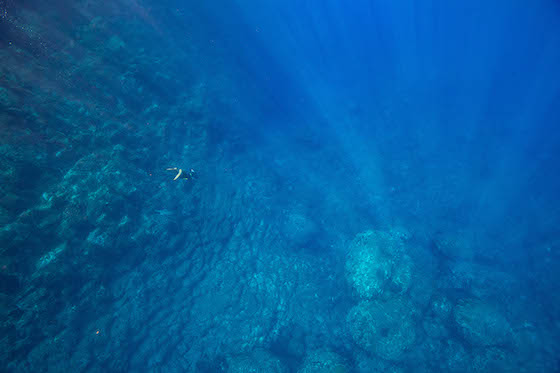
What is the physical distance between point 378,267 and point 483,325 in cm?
315

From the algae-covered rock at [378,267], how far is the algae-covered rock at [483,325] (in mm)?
1659

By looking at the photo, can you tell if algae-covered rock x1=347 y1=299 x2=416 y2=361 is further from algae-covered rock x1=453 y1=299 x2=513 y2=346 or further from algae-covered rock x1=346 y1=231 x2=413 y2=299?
algae-covered rock x1=453 y1=299 x2=513 y2=346

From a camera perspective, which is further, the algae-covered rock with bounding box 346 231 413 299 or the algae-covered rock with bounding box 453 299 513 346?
the algae-covered rock with bounding box 346 231 413 299

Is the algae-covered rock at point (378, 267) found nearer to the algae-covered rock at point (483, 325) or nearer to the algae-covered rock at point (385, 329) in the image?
the algae-covered rock at point (385, 329)

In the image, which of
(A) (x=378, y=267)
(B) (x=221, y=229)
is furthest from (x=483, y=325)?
(B) (x=221, y=229)

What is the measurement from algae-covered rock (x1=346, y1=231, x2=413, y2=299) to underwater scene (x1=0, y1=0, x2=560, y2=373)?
53mm

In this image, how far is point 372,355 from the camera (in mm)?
7160

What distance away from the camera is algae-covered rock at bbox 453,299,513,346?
22.8 feet

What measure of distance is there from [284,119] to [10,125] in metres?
12.8

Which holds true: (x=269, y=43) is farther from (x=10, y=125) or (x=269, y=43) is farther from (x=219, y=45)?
(x=10, y=125)

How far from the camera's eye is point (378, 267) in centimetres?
808

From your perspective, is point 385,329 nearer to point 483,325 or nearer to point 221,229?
point 483,325

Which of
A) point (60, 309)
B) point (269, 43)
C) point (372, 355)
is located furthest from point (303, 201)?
point (269, 43)

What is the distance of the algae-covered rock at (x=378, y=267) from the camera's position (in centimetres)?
793
